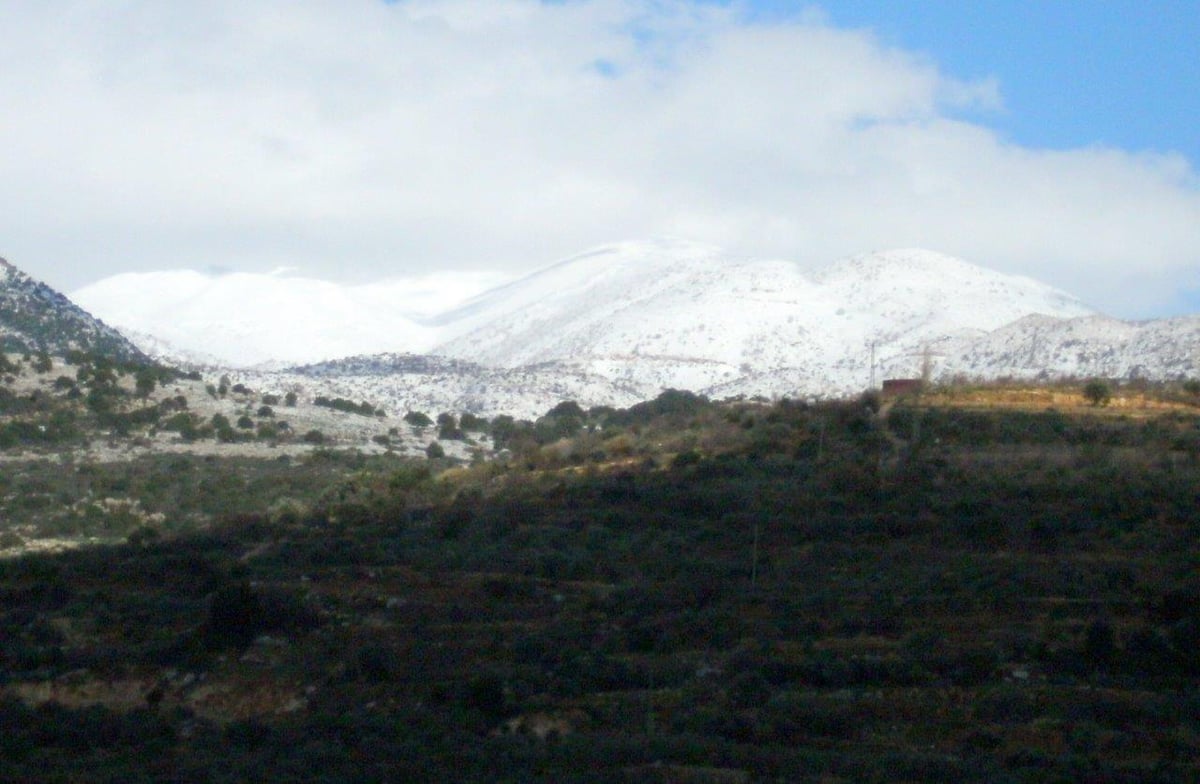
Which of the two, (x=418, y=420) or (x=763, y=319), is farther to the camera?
(x=763, y=319)

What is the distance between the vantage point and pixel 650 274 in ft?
371

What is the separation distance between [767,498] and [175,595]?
11418mm

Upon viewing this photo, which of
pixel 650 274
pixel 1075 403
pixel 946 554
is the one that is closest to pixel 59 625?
pixel 946 554

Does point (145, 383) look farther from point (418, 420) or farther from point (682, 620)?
point (682, 620)

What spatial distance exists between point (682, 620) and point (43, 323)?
177 feet

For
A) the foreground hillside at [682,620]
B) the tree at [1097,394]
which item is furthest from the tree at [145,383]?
the tree at [1097,394]

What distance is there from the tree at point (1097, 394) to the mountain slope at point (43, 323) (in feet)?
137

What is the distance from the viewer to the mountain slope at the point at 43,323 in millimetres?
67062

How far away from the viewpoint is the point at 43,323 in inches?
2756

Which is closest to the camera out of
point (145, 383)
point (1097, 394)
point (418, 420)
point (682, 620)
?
point (682, 620)

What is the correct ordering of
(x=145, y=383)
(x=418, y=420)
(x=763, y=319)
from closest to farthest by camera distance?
(x=145, y=383), (x=418, y=420), (x=763, y=319)

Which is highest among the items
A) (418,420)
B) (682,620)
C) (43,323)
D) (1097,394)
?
(43,323)

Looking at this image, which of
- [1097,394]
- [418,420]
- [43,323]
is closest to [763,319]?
[418,420]

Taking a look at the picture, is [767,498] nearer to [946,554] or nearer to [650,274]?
[946,554]
